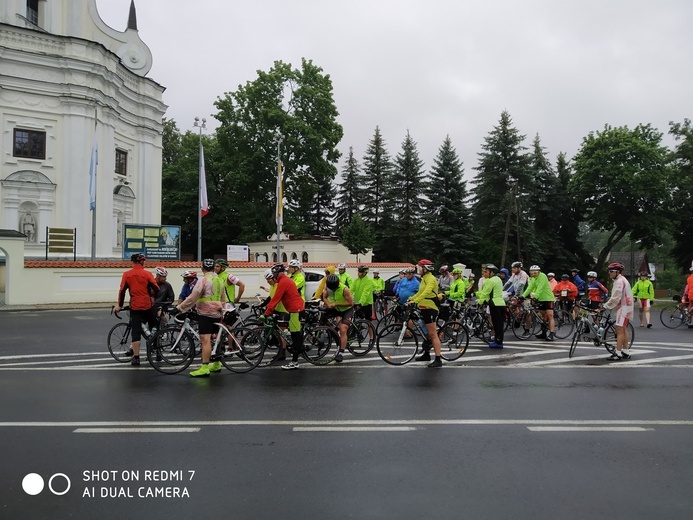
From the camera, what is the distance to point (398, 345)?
434 inches

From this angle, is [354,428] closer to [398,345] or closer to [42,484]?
[42,484]

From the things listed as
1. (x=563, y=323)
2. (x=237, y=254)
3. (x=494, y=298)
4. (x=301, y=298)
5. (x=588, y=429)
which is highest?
(x=237, y=254)

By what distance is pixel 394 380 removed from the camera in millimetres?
9305

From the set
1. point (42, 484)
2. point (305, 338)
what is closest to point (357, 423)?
point (42, 484)

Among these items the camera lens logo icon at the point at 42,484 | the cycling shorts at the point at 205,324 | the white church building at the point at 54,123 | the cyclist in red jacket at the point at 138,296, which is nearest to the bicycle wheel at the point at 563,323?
the cycling shorts at the point at 205,324

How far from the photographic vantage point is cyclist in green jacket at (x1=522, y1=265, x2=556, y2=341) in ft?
48.0

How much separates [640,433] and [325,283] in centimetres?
658

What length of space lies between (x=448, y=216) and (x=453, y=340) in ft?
129

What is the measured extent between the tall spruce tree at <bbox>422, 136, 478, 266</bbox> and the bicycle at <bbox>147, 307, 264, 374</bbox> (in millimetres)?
39724

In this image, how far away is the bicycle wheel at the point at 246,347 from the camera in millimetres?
10000

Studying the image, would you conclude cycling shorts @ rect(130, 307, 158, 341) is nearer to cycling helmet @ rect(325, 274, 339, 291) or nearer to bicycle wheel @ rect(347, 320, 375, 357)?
cycling helmet @ rect(325, 274, 339, 291)

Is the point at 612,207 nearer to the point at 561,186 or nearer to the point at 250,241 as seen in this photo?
the point at 561,186

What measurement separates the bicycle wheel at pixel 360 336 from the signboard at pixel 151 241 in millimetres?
20407

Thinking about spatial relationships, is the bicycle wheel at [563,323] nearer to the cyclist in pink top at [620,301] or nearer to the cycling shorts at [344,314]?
the cyclist in pink top at [620,301]
